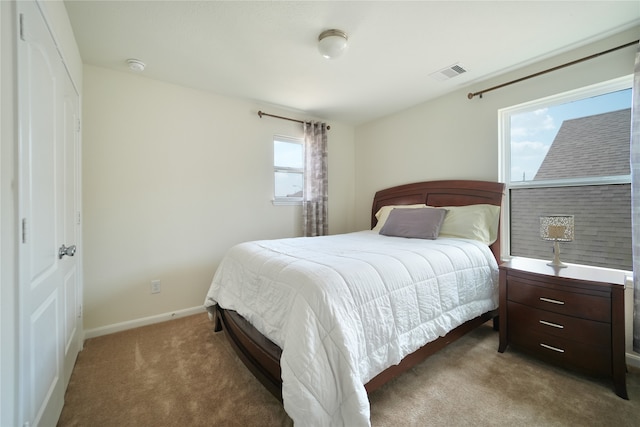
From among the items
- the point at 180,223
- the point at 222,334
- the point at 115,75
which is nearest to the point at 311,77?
the point at 115,75

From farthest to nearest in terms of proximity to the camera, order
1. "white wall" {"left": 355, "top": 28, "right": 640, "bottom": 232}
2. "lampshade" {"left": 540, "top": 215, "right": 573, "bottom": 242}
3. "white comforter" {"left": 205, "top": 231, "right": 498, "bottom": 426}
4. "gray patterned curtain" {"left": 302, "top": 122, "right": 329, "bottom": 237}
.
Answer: "gray patterned curtain" {"left": 302, "top": 122, "right": 329, "bottom": 237} → "white wall" {"left": 355, "top": 28, "right": 640, "bottom": 232} → "lampshade" {"left": 540, "top": 215, "right": 573, "bottom": 242} → "white comforter" {"left": 205, "top": 231, "right": 498, "bottom": 426}

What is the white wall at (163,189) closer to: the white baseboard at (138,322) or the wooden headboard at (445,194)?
the white baseboard at (138,322)

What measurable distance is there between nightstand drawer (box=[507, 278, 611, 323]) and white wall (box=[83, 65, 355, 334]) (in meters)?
2.56

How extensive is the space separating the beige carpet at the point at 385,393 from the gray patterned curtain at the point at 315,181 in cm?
194

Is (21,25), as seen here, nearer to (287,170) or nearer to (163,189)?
(163,189)

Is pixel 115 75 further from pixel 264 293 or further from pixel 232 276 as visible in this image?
pixel 264 293

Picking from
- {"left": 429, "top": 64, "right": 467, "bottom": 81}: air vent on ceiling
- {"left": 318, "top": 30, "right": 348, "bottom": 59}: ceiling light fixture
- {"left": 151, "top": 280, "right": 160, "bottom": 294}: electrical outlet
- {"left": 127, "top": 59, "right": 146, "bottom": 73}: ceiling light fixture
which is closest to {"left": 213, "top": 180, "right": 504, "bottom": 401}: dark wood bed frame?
{"left": 151, "top": 280, "right": 160, "bottom": 294}: electrical outlet

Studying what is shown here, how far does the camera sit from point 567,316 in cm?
166

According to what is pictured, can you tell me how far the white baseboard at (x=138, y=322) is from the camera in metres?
2.26

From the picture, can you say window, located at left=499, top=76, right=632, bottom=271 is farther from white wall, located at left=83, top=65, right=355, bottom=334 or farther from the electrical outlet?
the electrical outlet

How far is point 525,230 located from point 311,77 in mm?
2604

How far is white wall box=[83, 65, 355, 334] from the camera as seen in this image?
232 cm

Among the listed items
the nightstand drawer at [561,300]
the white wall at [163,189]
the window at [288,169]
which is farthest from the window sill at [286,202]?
the nightstand drawer at [561,300]

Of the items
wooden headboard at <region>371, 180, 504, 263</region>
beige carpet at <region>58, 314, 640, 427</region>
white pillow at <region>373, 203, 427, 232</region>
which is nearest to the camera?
beige carpet at <region>58, 314, 640, 427</region>
